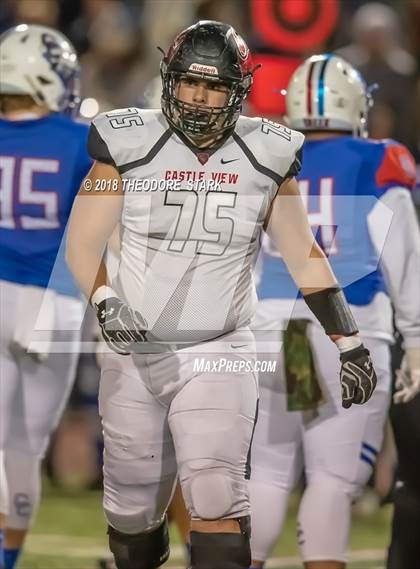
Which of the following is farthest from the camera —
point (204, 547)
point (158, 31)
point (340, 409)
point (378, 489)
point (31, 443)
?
point (158, 31)

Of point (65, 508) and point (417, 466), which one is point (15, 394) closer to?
point (417, 466)

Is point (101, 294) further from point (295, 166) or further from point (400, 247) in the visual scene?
point (400, 247)

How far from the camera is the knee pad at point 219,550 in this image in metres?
3.21

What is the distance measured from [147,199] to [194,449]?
552 mm

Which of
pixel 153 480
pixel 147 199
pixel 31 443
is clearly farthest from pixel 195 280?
pixel 31 443

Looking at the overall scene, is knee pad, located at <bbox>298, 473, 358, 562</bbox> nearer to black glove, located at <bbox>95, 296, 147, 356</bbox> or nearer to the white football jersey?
the white football jersey

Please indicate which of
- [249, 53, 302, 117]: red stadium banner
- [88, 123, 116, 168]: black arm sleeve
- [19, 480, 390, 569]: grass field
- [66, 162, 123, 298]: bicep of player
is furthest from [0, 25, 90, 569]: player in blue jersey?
[249, 53, 302, 117]: red stadium banner

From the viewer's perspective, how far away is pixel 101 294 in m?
3.24

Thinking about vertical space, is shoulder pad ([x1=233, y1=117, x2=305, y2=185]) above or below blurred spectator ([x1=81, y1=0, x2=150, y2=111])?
above

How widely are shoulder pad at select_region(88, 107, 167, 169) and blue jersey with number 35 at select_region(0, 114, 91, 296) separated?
66 cm

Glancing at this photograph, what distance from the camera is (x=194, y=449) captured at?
10.6ft

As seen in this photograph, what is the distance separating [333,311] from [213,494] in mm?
503

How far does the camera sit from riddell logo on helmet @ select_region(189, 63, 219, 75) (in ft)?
10.7

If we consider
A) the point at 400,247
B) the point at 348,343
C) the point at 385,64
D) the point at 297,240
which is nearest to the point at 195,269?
the point at 297,240
